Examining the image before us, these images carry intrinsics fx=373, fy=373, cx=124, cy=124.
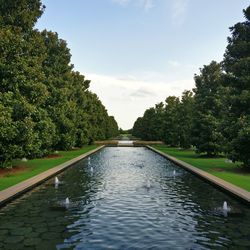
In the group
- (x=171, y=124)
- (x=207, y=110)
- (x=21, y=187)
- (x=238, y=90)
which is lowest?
(x=21, y=187)

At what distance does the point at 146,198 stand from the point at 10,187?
6.47 m

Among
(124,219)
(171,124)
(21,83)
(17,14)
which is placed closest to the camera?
(124,219)

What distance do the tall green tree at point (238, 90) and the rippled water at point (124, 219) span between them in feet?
17.1

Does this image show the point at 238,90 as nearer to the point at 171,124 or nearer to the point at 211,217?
the point at 211,217

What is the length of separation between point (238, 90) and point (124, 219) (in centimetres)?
1749

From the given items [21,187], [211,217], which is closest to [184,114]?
[21,187]

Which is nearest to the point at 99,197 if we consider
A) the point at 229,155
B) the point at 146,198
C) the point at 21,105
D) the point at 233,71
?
the point at 146,198

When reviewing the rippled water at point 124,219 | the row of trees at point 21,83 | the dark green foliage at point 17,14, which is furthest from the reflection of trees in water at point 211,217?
the dark green foliage at point 17,14

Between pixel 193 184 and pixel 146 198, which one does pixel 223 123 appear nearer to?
pixel 193 184

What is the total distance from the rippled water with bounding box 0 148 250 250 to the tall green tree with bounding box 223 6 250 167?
5.21m

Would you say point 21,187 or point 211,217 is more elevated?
point 21,187

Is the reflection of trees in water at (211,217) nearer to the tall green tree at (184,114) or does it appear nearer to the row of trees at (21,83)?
the row of trees at (21,83)

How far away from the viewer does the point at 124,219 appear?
12.8 metres

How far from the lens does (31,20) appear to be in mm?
27484
